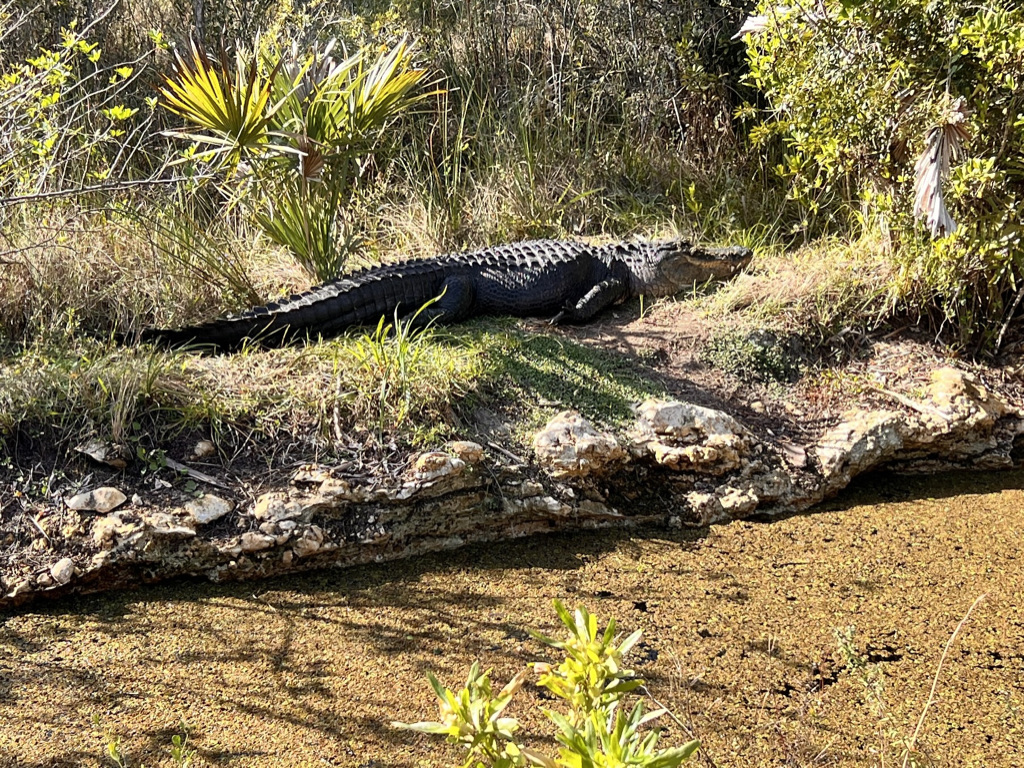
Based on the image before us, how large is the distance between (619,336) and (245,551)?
219 centimetres

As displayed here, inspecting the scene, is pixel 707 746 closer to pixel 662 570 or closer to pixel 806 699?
pixel 806 699

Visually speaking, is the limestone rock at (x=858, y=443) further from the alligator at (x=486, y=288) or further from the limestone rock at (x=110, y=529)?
the limestone rock at (x=110, y=529)

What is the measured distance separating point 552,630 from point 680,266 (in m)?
2.69

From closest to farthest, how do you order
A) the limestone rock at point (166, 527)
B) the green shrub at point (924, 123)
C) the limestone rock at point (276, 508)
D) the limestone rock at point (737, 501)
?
1. the limestone rock at point (166, 527)
2. the limestone rock at point (276, 508)
3. the limestone rock at point (737, 501)
4. the green shrub at point (924, 123)

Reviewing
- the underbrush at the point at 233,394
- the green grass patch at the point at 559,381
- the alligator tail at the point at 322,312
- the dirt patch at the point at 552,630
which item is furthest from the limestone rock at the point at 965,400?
the alligator tail at the point at 322,312

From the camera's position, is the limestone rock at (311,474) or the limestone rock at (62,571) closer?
the limestone rock at (62,571)

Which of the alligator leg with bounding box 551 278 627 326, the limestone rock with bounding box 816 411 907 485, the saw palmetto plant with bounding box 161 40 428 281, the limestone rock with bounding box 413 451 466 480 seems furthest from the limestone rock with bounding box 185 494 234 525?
the limestone rock with bounding box 816 411 907 485

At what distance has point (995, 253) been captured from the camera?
3.70 metres

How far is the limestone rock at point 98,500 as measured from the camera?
2838 millimetres

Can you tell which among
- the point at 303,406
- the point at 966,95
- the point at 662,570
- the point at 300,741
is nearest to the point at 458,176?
the point at 303,406

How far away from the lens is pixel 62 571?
2693mm

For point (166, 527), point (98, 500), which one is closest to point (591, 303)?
point (166, 527)

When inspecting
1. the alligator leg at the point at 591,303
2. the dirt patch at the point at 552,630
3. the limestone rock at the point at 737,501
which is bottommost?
the dirt patch at the point at 552,630

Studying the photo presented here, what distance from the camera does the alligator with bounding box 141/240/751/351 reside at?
3.79m
